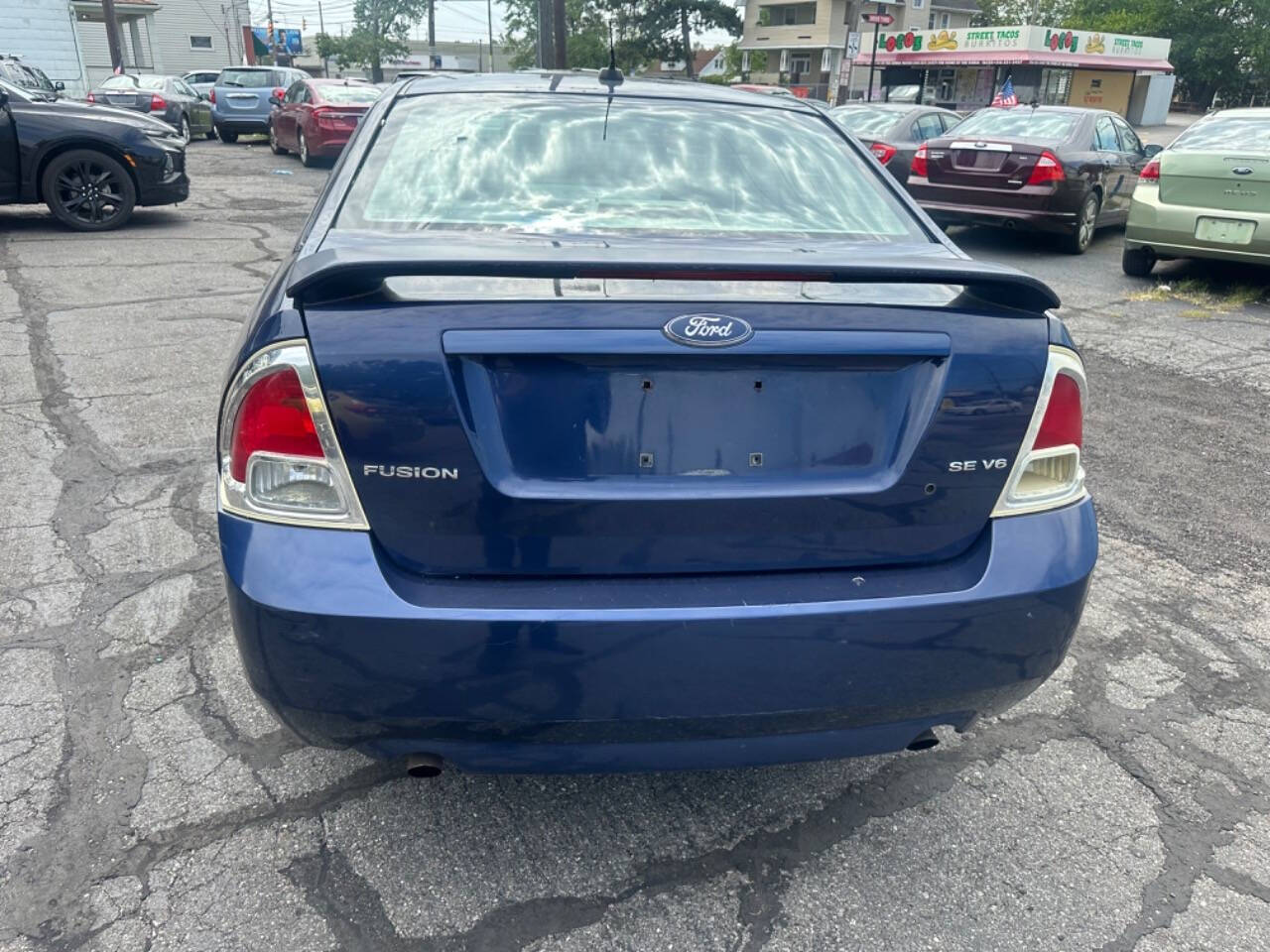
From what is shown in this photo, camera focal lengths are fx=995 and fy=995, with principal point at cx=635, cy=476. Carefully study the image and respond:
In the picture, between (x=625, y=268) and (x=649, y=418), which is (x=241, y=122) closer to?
(x=625, y=268)

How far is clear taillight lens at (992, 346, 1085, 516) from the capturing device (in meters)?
2.09

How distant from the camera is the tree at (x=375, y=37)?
59438mm

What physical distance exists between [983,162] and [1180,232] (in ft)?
7.35

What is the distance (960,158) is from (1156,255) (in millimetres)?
2189

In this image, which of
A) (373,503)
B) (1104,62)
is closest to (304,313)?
(373,503)

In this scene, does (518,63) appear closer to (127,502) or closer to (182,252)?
(182,252)

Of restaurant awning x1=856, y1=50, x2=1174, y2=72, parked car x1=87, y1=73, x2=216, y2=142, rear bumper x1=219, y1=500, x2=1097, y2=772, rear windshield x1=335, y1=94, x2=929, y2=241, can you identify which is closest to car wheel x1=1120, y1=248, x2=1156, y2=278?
rear windshield x1=335, y1=94, x2=929, y2=241

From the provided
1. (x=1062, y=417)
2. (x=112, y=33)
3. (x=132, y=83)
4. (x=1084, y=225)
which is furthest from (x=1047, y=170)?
(x=112, y=33)

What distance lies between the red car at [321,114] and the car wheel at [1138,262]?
10527mm

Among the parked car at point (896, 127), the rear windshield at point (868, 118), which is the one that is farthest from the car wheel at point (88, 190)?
the rear windshield at point (868, 118)

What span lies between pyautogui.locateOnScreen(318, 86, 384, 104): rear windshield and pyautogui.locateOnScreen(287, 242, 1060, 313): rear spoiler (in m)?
15.5

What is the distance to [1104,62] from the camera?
48.4m

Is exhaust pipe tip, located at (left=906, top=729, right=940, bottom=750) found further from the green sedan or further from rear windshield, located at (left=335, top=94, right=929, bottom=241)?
the green sedan

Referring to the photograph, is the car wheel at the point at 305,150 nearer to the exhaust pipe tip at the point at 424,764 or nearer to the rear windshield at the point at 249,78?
the rear windshield at the point at 249,78
